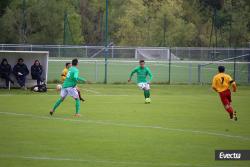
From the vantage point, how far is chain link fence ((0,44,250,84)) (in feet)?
161

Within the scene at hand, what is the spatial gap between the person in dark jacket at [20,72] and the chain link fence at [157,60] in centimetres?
1126

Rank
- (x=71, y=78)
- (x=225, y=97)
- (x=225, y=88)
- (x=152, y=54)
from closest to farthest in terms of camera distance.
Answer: (x=71, y=78) < (x=225, y=97) < (x=225, y=88) < (x=152, y=54)

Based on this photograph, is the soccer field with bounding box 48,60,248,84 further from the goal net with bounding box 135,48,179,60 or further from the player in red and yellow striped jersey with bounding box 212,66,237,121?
the player in red and yellow striped jersey with bounding box 212,66,237,121

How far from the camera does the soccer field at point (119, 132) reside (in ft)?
46.9

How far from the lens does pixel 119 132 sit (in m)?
18.9

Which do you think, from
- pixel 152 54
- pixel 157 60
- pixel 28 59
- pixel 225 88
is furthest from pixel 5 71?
pixel 152 54

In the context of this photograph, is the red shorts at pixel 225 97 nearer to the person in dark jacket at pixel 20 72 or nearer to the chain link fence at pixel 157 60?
the person in dark jacket at pixel 20 72

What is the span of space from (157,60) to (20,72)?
2311cm

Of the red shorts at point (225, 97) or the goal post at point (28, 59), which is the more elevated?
the goal post at point (28, 59)

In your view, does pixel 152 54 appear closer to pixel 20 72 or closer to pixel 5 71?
pixel 20 72

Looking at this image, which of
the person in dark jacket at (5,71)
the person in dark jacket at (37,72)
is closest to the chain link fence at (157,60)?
the person in dark jacket at (37,72)

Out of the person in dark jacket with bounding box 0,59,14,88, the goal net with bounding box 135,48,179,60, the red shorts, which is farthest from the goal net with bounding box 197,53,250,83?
the red shorts

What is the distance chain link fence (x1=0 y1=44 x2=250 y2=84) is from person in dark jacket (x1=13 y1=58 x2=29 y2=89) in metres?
11.3

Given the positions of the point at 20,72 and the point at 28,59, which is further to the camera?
the point at 28,59
